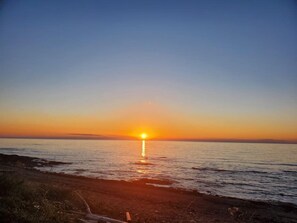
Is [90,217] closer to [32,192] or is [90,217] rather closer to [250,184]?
[32,192]

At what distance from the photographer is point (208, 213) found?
1532 cm

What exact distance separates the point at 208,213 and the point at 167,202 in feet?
10.0

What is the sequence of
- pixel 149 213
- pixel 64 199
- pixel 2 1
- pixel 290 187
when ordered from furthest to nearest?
pixel 290 187, pixel 149 213, pixel 64 199, pixel 2 1

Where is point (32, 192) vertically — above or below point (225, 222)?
above

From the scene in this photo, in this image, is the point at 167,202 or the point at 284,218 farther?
the point at 167,202

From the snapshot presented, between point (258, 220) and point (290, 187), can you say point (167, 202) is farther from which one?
point (290, 187)

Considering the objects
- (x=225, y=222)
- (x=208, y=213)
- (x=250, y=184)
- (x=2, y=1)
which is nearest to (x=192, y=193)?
(x=208, y=213)

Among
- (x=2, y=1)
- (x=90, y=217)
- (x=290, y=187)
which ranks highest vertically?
(x=2, y=1)

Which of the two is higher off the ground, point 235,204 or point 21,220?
point 21,220

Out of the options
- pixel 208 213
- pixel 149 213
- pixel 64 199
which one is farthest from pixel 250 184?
pixel 64 199

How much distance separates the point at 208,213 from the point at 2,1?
13461 mm

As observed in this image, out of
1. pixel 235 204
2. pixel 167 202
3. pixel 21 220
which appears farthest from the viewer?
pixel 235 204

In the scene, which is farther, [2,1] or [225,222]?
[225,222]

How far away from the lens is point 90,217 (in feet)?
31.6
